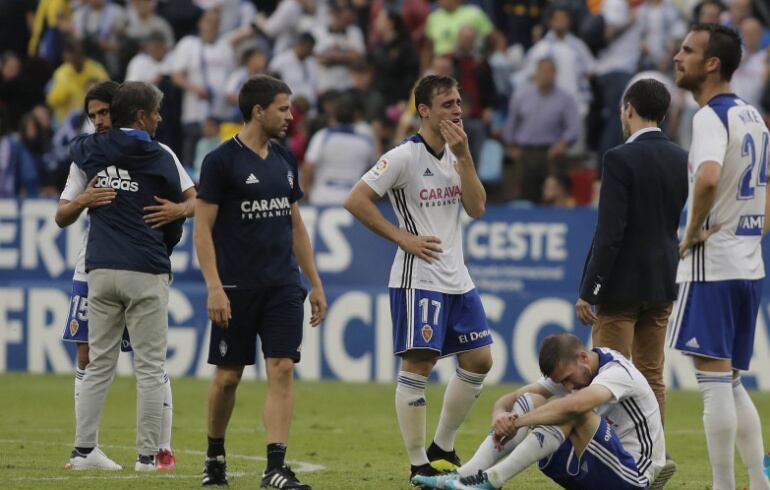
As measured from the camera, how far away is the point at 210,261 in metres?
8.74

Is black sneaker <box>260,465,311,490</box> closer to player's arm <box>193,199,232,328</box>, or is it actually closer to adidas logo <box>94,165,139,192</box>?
player's arm <box>193,199,232,328</box>

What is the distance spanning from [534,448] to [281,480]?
1.58 metres

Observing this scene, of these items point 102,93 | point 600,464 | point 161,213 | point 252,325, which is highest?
point 102,93

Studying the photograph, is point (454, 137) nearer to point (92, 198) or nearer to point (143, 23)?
point (92, 198)

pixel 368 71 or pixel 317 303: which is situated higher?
pixel 368 71

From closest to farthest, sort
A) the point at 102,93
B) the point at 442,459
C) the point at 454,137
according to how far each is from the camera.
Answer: the point at 454,137 → the point at 442,459 → the point at 102,93

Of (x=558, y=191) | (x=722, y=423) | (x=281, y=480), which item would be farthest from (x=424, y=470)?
(x=558, y=191)

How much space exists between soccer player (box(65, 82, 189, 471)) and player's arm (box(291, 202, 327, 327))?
2.74 ft

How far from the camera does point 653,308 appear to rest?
929cm

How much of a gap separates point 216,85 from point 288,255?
39.3 feet

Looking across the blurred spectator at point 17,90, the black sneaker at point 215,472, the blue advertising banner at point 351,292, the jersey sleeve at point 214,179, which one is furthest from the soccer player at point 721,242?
the blurred spectator at point 17,90

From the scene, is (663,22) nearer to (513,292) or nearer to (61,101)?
(513,292)

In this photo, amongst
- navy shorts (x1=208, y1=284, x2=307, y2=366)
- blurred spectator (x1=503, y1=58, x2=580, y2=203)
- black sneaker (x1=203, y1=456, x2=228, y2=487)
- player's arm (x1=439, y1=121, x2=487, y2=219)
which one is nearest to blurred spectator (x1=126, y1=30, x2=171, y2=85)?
blurred spectator (x1=503, y1=58, x2=580, y2=203)

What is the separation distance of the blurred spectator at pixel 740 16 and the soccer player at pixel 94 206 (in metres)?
11.4
